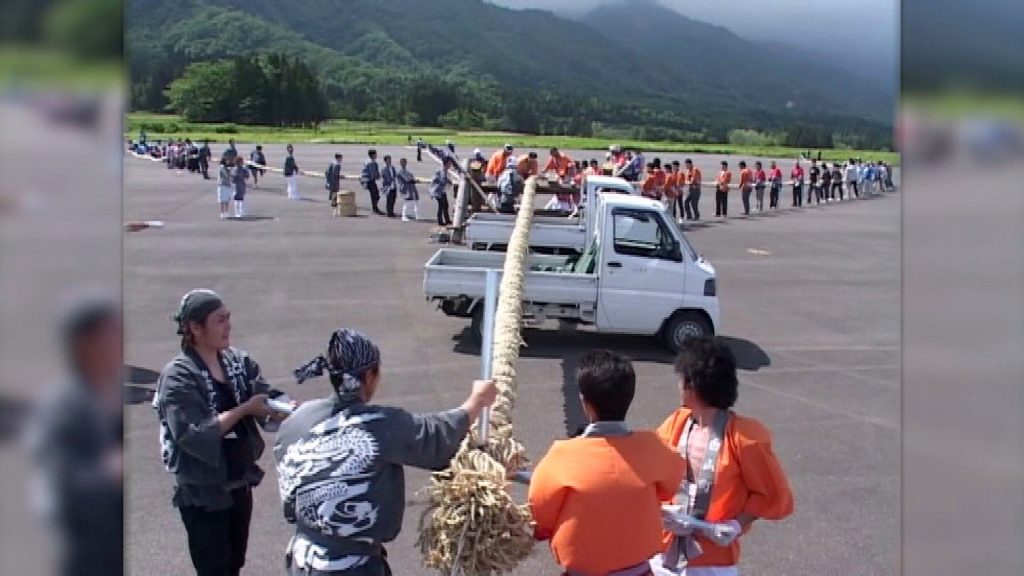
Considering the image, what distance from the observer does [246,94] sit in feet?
265

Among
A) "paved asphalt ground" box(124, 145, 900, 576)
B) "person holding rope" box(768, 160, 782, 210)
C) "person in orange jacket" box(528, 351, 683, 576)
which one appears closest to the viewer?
"person in orange jacket" box(528, 351, 683, 576)

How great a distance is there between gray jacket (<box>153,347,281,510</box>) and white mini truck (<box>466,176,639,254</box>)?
9.50 m

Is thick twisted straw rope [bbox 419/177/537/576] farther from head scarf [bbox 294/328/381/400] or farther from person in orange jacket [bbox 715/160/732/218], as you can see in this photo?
person in orange jacket [bbox 715/160/732/218]

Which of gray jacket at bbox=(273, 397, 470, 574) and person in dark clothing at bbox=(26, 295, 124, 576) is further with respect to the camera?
gray jacket at bbox=(273, 397, 470, 574)

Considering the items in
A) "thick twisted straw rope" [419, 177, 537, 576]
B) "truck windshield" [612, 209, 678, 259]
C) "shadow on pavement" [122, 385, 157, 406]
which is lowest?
"shadow on pavement" [122, 385, 157, 406]

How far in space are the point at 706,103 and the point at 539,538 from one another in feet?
488

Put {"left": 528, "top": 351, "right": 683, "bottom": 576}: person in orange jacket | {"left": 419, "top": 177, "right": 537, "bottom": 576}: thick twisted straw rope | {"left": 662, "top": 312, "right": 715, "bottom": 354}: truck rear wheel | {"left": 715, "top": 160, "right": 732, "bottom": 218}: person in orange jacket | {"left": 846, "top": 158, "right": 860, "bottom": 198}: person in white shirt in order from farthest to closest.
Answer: {"left": 846, "top": 158, "right": 860, "bottom": 198}: person in white shirt, {"left": 715, "top": 160, "right": 732, "bottom": 218}: person in orange jacket, {"left": 662, "top": 312, "right": 715, "bottom": 354}: truck rear wheel, {"left": 419, "top": 177, "right": 537, "bottom": 576}: thick twisted straw rope, {"left": 528, "top": 351, "right": 683, "bottom": 576}: person in orange jacket

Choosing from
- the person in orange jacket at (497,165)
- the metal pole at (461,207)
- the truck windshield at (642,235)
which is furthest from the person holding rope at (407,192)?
the truck windshield at (642,235)

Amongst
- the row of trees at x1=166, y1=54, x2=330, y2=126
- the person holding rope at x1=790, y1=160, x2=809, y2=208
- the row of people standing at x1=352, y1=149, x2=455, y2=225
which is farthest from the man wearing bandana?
the row of trees at x1=166, y1=54, x2=330, y2=126

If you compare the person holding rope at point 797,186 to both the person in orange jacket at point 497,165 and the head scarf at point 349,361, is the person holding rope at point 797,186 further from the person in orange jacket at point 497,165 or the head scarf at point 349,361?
the head scarf at point 349,361

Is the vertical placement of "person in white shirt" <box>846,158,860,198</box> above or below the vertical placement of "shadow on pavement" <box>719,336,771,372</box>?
above

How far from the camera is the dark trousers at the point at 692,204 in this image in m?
30.6

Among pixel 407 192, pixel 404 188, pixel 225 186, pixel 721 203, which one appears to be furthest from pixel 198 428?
pixel 721 203

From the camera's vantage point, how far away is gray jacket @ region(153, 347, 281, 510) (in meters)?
4.09
